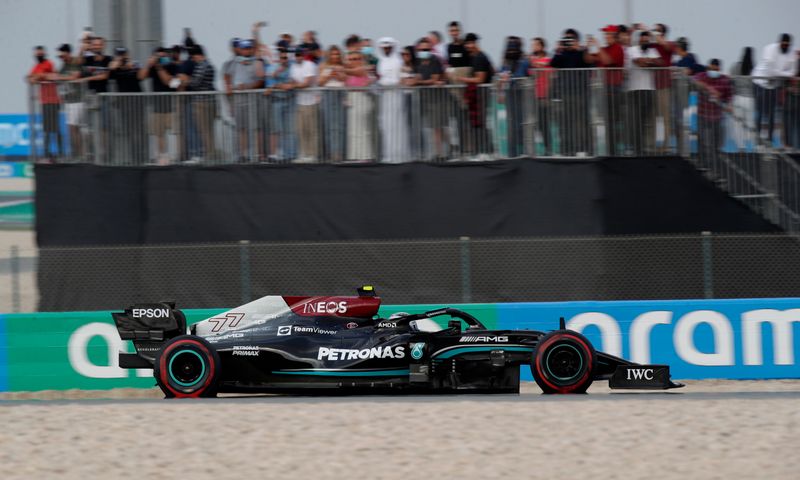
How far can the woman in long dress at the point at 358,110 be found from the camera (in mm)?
15156

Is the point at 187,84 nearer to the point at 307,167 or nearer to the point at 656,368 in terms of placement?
the point at 307,167

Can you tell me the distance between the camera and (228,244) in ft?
47.1

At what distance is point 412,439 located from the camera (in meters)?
8.24

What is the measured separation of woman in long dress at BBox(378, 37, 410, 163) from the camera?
15.2 meters

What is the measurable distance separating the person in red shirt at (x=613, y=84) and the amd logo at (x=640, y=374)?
16.4 ft

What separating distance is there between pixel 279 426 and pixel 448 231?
696 centimetres

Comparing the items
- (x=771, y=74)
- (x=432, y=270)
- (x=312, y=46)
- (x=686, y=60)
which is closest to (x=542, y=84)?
(x=686, y=60)

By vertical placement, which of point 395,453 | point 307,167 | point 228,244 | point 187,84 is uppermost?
point 187,84

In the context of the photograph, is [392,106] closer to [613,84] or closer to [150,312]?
[613,84]

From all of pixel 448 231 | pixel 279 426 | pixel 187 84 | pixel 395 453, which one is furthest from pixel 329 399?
pixel 187 84

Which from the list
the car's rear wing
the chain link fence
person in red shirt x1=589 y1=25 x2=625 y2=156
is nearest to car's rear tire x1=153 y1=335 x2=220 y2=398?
the car's rear wing

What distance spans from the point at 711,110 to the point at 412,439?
8174mm

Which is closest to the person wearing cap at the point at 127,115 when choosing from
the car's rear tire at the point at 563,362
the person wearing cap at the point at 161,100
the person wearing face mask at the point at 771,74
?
the person wearing cap at the point at 161,100

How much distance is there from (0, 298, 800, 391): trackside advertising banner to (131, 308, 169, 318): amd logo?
6.41ft
